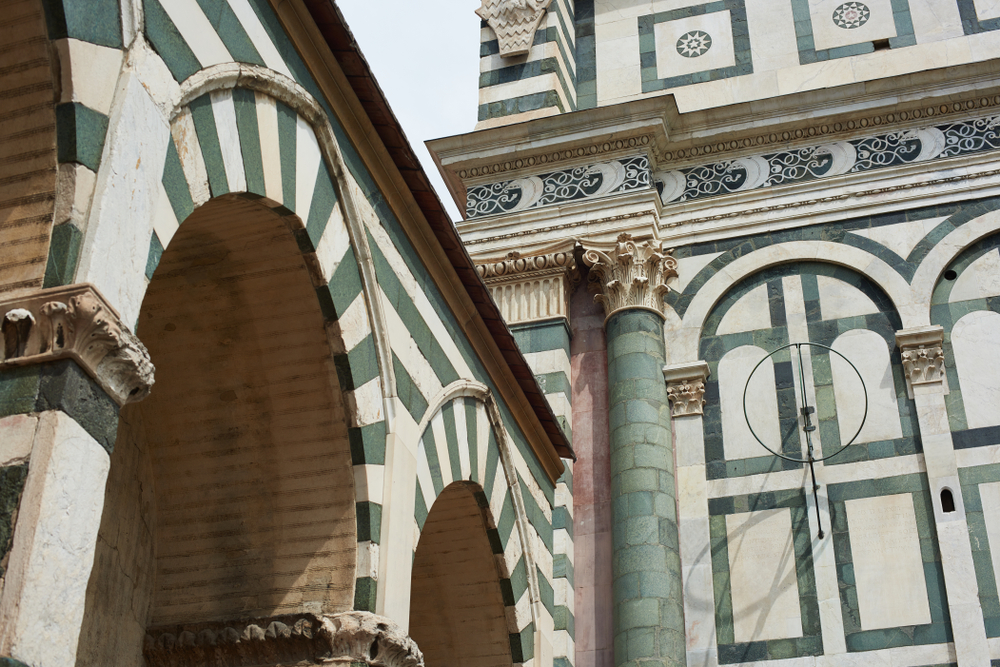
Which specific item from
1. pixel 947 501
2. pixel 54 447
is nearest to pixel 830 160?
pixel 947 501

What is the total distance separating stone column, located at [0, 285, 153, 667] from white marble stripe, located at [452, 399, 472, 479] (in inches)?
150

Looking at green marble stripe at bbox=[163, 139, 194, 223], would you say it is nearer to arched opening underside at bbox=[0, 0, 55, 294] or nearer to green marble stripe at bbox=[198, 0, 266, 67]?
arched opening underside at bbox=[0, 0, 55, 294]

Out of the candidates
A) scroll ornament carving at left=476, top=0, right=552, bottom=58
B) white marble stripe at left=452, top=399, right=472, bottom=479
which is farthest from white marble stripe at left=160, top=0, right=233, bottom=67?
scroll ornament carving at left=476, top=0, right=552, bottom=58

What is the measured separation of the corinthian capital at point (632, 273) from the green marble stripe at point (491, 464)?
411 cm

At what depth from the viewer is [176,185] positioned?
4.48 metres

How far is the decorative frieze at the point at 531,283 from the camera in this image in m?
12.4

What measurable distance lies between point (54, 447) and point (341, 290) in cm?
257

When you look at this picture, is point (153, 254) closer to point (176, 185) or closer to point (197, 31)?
point (176, 185)

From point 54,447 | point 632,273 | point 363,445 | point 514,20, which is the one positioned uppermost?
point 514,20

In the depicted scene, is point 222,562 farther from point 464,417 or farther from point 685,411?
point 685,411

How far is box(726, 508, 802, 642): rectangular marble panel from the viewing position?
34.2 ft

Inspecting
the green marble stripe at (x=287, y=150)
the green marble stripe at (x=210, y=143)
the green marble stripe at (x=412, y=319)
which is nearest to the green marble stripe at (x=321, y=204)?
the green marble stripe at (x=287, y=150)

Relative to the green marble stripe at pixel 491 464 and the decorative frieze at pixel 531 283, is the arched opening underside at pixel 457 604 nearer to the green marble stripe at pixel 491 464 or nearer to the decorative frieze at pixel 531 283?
the green marble stripe at pixel 491 464

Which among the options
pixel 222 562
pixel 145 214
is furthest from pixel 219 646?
pixel 145 214
